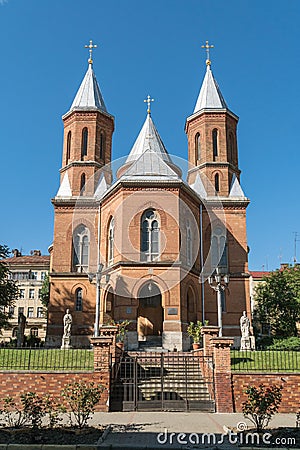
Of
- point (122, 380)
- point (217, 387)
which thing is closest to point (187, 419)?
point (217, 387)

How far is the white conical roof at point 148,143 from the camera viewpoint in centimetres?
3581

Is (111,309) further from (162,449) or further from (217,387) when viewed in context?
(162,449)

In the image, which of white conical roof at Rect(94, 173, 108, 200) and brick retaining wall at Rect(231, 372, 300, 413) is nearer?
brick retaining wall at Rect(231, 372, 300, 413)

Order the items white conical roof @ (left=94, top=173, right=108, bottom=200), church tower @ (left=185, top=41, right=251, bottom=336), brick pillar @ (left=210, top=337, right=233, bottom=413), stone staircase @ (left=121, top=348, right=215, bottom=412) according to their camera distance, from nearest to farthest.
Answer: brick pillar @ (left=210, top=337, right=233, bottom=413) < stone staircase @ (left=121, top=348, right=215, bottom=412) < church tower @ (left=185, top=41, right=251, bottom=336) < white conical roof @ (left=94, top=173, right=108, bottom=200)

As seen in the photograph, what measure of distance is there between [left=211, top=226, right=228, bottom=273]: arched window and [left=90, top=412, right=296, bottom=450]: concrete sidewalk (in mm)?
19325

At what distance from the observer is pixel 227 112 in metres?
37.2

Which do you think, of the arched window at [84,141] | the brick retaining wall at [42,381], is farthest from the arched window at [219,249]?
the brick retaining wall at [42,381]

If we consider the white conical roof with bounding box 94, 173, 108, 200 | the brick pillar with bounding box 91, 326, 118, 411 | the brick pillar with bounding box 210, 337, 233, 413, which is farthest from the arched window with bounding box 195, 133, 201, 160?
the brick pillar with bounding box 91, 326, 118, 411

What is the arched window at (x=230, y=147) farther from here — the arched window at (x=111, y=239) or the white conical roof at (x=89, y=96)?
the arched window at (x=111, y=239)

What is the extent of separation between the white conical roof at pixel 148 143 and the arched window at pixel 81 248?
696 cm

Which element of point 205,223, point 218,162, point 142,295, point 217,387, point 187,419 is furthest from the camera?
point 218,162

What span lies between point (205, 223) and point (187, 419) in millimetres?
21711

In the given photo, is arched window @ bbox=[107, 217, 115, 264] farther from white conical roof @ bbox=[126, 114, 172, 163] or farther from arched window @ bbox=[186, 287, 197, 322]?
white conical roof @ bbox=[126, 114, 172, 163]

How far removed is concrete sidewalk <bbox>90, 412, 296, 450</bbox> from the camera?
29.9ft
